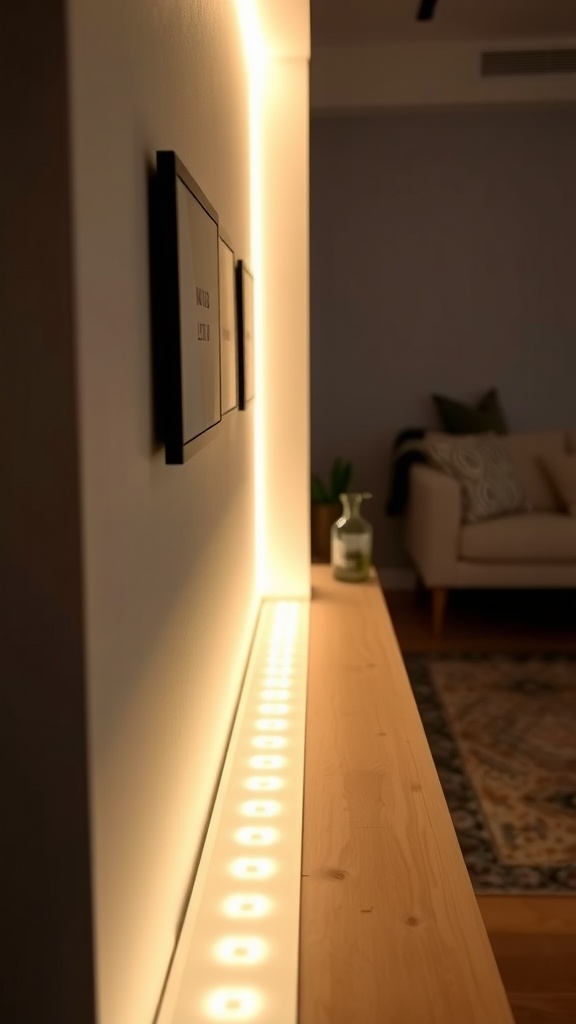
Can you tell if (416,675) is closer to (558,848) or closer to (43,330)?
(558,848)

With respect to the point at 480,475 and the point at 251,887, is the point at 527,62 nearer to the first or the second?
the point at 480,475

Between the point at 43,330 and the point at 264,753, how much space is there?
1105mm

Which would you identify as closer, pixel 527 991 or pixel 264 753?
pixel 264 753

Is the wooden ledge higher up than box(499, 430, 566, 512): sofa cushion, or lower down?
lower down

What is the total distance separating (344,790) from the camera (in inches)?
57.8

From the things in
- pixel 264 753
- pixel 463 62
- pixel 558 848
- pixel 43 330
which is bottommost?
pixel 558 848

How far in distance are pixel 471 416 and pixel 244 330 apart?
309 centimetres

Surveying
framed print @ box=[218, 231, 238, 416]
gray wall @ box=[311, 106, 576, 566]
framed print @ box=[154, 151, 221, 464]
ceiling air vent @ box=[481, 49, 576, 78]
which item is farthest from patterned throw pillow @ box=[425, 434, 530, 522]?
framed print @ box=[154, 151, 221, 464]

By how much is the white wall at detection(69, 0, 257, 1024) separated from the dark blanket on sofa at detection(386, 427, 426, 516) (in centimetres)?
340

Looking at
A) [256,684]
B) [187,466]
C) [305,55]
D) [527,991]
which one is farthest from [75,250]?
[305,55]

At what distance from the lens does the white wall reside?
0.71m

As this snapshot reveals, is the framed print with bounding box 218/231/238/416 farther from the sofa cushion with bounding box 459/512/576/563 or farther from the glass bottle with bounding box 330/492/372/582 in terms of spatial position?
the sofa cushion with bounding box 459/512/576/563

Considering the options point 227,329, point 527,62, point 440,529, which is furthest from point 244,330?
point 527,62

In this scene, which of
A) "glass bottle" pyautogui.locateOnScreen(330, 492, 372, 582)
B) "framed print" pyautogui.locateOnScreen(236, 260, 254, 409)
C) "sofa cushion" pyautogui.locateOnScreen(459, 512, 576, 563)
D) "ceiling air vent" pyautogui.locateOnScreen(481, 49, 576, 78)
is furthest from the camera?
"ceiling air vent" pyautogui.locateOnScreen(481, 49, 576, 78)
